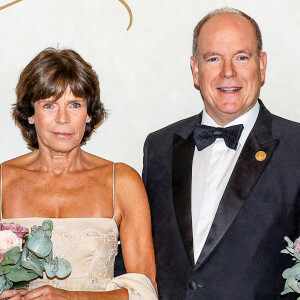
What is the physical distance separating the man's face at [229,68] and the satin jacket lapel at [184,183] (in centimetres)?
20

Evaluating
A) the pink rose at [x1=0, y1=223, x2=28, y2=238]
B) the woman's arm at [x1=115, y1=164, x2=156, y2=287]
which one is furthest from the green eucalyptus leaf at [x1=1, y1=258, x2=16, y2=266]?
the woman's arm at [x1=115, y1=164, x2=156, y2=287]

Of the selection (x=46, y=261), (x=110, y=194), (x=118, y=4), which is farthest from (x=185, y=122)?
(x=46, y=261)

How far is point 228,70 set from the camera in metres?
3.18

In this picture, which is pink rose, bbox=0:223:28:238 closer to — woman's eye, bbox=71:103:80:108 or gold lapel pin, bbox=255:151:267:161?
woman's eye, bbox=71:103:80:108

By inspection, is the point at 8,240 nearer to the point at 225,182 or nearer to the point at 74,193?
the point at 74,193

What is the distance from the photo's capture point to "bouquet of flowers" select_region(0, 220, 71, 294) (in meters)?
2.55

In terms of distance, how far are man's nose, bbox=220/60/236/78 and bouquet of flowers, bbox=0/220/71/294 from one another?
3.63 feet

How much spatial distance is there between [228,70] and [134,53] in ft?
2.67

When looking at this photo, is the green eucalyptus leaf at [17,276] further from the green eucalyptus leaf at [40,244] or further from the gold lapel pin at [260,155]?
the gold lapel pin at [260,155]

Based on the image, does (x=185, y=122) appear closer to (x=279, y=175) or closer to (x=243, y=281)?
(x=279, y=175)

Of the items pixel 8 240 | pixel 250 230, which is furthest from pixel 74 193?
pixel 250 230

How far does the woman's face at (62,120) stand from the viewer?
321 centimetres

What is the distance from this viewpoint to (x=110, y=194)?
333 cm

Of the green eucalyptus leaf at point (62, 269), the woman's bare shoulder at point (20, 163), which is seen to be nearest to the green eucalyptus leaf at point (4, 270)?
the green eucalyptus leaf at point (62, 269)
